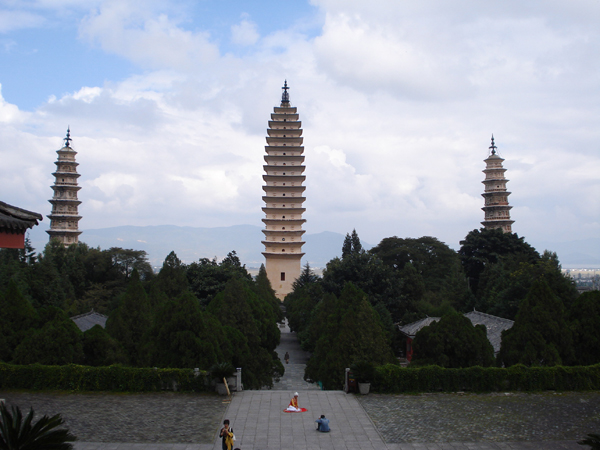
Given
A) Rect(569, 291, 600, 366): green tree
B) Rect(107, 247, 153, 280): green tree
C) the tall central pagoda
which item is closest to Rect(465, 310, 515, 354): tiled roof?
Rect(569, 291, 600, 366): green tree

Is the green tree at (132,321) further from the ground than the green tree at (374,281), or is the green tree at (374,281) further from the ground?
the green tree at (374,281)

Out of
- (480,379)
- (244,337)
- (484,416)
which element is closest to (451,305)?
(244,337)

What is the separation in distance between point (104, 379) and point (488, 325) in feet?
59.3

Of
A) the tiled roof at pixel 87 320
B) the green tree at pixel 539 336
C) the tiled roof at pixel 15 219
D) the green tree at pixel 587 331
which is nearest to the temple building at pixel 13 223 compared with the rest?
the tiled roof at pixel 15 219

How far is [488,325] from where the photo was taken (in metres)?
25.9

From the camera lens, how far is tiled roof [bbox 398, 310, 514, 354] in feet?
77.2

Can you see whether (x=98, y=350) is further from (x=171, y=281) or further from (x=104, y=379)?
(x=171, y=281)

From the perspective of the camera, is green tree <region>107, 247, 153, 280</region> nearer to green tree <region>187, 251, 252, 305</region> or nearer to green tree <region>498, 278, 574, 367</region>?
green tree <region>187, 251, 252, 305</region>

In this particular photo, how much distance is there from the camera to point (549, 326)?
52.4ft

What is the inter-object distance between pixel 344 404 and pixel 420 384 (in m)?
2.42

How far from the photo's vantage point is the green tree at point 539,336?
1573 centimetres

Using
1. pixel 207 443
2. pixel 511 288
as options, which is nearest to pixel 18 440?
pixel 207 443

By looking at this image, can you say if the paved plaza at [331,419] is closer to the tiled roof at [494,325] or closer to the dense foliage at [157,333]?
the dense foliage at [157,333]

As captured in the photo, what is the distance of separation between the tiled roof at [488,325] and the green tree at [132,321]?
1111cm
